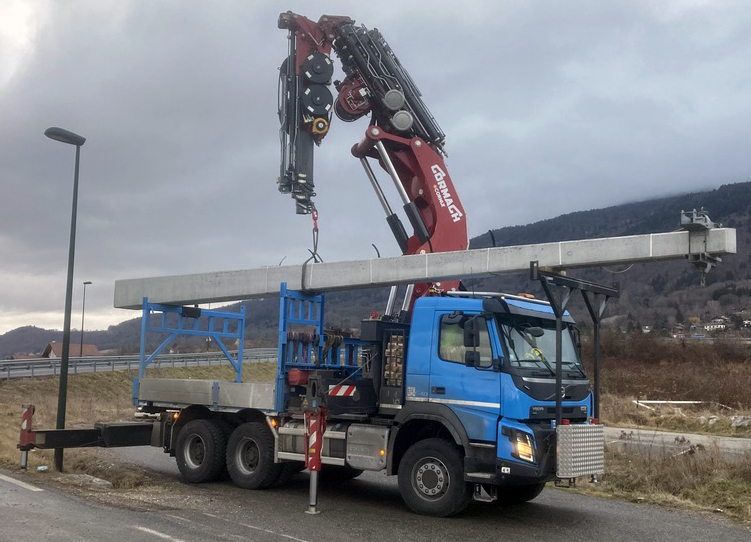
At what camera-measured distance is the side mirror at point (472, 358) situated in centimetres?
977

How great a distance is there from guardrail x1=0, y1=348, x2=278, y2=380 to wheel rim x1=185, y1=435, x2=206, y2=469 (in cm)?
2347

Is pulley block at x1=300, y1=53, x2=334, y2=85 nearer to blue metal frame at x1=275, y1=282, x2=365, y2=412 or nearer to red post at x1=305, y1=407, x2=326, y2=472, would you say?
blue metal frame at x1=275, y1=282, x2=365, y2=412

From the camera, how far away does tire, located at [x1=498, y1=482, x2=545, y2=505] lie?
1103 cm

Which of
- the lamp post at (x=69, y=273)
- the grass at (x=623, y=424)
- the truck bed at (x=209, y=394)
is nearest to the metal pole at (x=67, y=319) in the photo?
the lamp post at (x=69, y=273)

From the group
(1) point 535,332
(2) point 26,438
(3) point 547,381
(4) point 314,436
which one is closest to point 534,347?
(1) point 535,332

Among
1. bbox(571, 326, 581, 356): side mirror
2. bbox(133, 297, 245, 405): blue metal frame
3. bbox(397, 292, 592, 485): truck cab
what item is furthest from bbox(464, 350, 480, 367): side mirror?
bbox(133, 297, 245, 405): blue metal frame

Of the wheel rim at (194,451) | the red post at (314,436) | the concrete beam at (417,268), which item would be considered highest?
the concrete beam at (417,268)

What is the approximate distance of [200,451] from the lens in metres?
12.7

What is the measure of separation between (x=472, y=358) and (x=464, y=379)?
0.29 m

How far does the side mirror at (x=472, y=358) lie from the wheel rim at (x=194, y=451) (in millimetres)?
5144

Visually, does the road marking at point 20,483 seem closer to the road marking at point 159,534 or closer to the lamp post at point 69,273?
the lamp post at point 69,273

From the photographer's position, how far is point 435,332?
407 inches

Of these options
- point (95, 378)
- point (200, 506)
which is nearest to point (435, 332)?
point (200, 506)

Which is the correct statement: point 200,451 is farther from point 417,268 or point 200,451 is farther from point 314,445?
point 417,268
